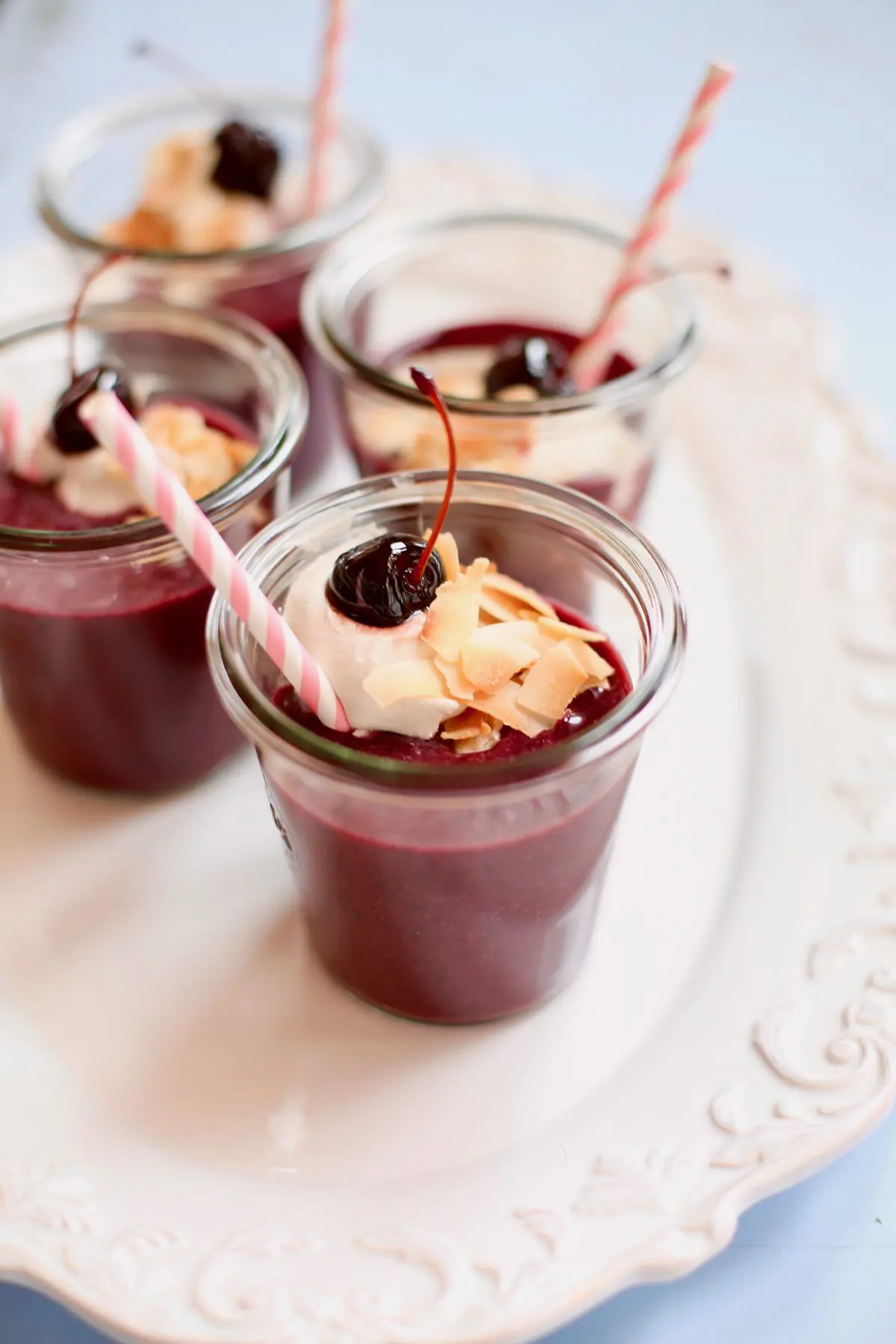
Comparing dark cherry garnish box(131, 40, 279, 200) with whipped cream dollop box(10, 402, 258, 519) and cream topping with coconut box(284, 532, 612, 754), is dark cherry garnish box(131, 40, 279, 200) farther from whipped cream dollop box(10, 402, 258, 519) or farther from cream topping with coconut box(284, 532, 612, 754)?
cream topping with coconut box(284, 532, 612, 754)

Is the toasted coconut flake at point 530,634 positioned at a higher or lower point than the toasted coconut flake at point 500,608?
higher

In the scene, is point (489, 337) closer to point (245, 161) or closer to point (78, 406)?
point (245, 161)

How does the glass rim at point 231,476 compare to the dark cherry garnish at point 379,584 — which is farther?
the glass rim at point 231,476

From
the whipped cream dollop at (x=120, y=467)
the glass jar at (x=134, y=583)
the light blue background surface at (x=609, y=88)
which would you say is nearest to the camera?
the glass jar at (x=134, y=583)

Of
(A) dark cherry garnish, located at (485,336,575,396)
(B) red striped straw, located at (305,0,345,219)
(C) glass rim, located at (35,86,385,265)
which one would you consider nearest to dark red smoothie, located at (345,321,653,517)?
(A) dark cherry garnish, located at (485,336,575,396)

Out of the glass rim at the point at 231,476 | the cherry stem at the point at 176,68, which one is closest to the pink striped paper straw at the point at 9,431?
the glass rim at the point at 231,476

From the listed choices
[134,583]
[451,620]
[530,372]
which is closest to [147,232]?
[530,372]

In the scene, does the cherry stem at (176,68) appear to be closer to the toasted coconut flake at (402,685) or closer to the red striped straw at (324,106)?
the red striped straw at (324,106)
